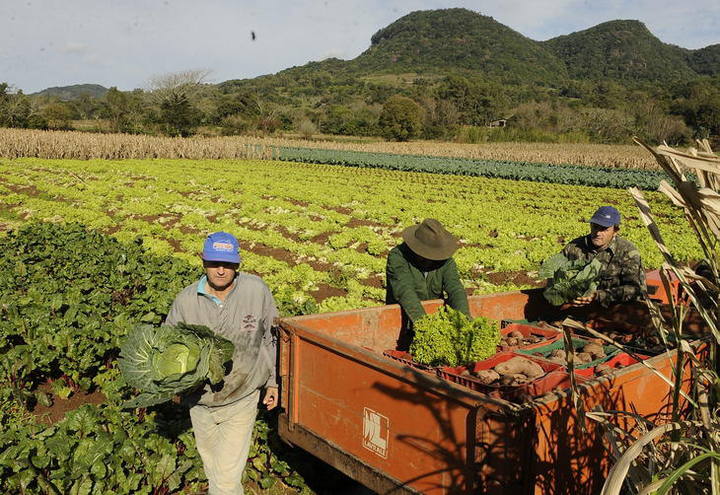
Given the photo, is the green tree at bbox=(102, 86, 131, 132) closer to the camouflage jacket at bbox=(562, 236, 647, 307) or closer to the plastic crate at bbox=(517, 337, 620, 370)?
the camouflage jacket at bbox=(562, 236, 647, 307)

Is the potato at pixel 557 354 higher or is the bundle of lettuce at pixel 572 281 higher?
the bundle of lettuce at pixel 572 281

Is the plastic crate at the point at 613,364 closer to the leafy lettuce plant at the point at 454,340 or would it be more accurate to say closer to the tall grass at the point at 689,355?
the leafy lettuce plant at the point at 454,340

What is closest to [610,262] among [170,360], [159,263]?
[170,360]

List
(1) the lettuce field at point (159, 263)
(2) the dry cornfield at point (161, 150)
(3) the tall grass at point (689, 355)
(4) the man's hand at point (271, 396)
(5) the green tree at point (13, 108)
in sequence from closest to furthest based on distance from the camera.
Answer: (3) the tall grass at point (689, 355), (1) the lettuce field at point (159, 263), (4) the man's hand at point (271, 396), (2) the dry cornfield at point (161, 150), (5) the green tree at point (13, 108)

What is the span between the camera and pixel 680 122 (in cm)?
7481

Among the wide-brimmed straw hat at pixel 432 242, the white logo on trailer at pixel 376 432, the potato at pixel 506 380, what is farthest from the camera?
the wide-brimmed straw hat at pixel 432 242

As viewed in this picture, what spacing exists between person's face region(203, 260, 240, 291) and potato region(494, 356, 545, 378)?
7.07ft

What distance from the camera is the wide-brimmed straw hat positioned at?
18.4 feet

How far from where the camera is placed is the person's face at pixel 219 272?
438cm

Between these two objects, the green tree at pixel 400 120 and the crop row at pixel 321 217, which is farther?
the green tree at pixel 400 120

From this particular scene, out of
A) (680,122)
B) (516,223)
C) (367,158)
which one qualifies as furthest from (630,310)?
(680,122)

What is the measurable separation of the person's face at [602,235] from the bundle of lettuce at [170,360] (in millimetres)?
4367

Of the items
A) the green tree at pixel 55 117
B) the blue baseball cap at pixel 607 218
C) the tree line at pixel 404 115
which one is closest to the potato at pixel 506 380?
the blue baseball cap at pixel 607 218

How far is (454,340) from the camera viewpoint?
15.0ft
